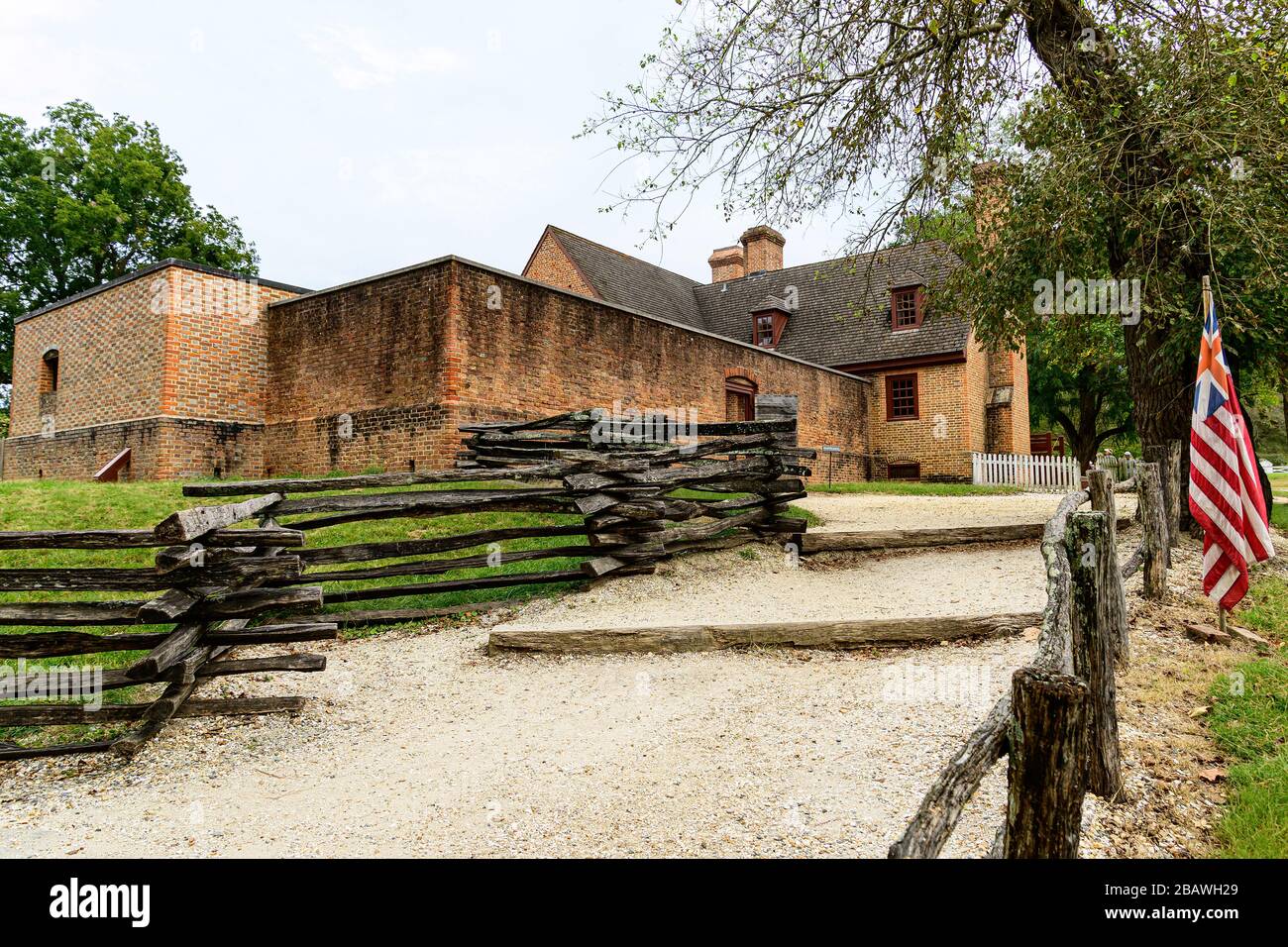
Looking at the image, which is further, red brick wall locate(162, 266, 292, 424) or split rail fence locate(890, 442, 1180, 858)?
red brick wall locate(162, 266, 292, 424)

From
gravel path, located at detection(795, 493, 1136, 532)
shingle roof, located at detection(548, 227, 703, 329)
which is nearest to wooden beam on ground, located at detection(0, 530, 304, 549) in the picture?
gravel path, located at detection(795, 493, 1136, 532)

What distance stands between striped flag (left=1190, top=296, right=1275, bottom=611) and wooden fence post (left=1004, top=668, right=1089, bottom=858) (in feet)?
14.9

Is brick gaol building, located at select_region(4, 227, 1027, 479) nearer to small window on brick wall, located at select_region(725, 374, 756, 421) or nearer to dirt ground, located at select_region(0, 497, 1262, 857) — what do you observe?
small window on brick wall, located at select_region(725, 374, 756, 421)

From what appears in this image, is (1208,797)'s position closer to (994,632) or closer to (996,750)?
(996,750)

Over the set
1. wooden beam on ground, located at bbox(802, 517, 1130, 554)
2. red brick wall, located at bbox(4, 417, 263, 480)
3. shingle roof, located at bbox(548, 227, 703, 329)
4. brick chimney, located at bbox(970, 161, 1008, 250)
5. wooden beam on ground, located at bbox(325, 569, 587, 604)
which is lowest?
wooden beam on ground, located at bbox(325, 569, 587, 604)

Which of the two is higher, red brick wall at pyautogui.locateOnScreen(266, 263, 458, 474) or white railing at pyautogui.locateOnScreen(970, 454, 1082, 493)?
red brick wall at pyautogui.locateOnScreen(266, 263, 458, 474)

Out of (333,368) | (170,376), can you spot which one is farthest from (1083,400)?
(170,376)

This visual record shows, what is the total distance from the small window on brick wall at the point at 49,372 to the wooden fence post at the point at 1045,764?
2244cm

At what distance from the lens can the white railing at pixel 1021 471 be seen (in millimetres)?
21672

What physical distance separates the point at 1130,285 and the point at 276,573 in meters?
10.1

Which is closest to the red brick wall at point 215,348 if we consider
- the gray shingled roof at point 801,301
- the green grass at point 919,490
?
the gray shingled roof at point 801,301

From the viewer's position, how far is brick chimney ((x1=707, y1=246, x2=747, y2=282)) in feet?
108

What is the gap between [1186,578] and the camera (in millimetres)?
7742

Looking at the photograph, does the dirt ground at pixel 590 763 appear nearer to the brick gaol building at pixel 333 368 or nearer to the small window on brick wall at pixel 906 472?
the brick gaol building at pixel 333 368
